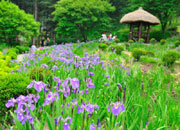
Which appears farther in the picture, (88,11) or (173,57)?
(88,11)

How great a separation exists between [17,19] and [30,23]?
148cm

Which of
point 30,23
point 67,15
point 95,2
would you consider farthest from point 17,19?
point 95,2

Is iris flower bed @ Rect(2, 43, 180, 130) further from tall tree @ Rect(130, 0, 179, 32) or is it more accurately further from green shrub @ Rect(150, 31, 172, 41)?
green shrub @ Rect(150, 31, 172, 41)

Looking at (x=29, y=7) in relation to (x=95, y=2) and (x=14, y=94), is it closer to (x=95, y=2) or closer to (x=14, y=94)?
(x=95, y=2)

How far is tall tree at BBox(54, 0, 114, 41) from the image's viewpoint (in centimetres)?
1703

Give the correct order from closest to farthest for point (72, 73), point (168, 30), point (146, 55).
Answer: point (72, 73), point (146, 55), point (168, 30)

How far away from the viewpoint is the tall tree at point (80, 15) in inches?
671

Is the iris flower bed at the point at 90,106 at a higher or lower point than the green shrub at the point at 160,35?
lower

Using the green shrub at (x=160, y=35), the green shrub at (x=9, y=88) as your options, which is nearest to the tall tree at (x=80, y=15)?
the green shrub at (x=160, y=35)

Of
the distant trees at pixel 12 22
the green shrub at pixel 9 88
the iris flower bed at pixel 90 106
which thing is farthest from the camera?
the distant trees at pixel 12 22

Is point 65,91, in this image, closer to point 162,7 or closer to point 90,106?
point 90,106

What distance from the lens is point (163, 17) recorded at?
1998 cm

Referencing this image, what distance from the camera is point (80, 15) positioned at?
17.2m

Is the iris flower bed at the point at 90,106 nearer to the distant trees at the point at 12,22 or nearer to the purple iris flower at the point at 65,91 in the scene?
the purple iris flower at the point at 65,91
